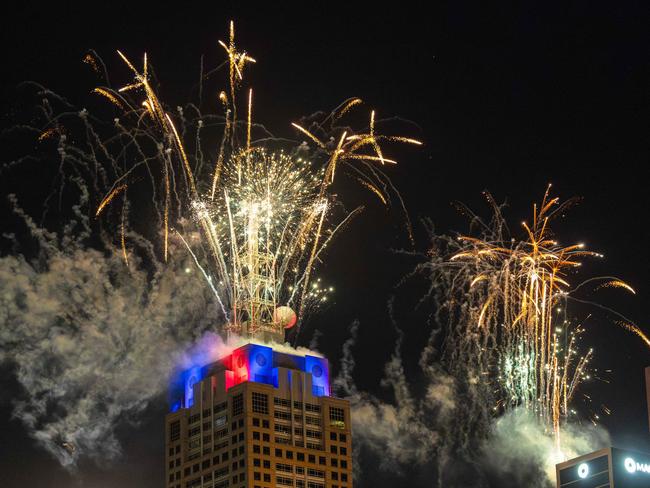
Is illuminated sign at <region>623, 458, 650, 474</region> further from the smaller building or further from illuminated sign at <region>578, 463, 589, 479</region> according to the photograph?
illuminated sign at <region>578, 463, 589, 479</region>

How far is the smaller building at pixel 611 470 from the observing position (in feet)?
625

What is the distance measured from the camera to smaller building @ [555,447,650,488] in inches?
7505

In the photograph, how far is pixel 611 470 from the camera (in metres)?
190

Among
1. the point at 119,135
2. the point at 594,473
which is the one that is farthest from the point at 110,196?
the point at 594,473

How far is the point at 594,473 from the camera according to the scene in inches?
7589

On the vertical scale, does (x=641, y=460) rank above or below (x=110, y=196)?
below

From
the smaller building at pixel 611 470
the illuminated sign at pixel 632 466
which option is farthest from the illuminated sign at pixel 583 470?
the illuminated sign at pixel 632 466

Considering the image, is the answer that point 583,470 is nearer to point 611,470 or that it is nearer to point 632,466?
point 611,470

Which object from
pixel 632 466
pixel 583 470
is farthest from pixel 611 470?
pixel 583 470

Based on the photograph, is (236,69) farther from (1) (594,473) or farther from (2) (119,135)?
(1) (594,473)

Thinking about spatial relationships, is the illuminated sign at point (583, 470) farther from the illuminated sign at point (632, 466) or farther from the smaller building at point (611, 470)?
the illuminated sign at point (632, 466)

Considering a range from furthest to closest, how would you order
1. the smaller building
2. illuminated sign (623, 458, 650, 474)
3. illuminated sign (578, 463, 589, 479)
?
illuminated sign (578, 463, 589, 479) < illuminated sign (623, 458, 650, 474) < the smaller building

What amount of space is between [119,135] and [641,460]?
55.3m

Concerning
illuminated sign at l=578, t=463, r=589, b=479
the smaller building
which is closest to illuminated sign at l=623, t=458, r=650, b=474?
the smaller building
